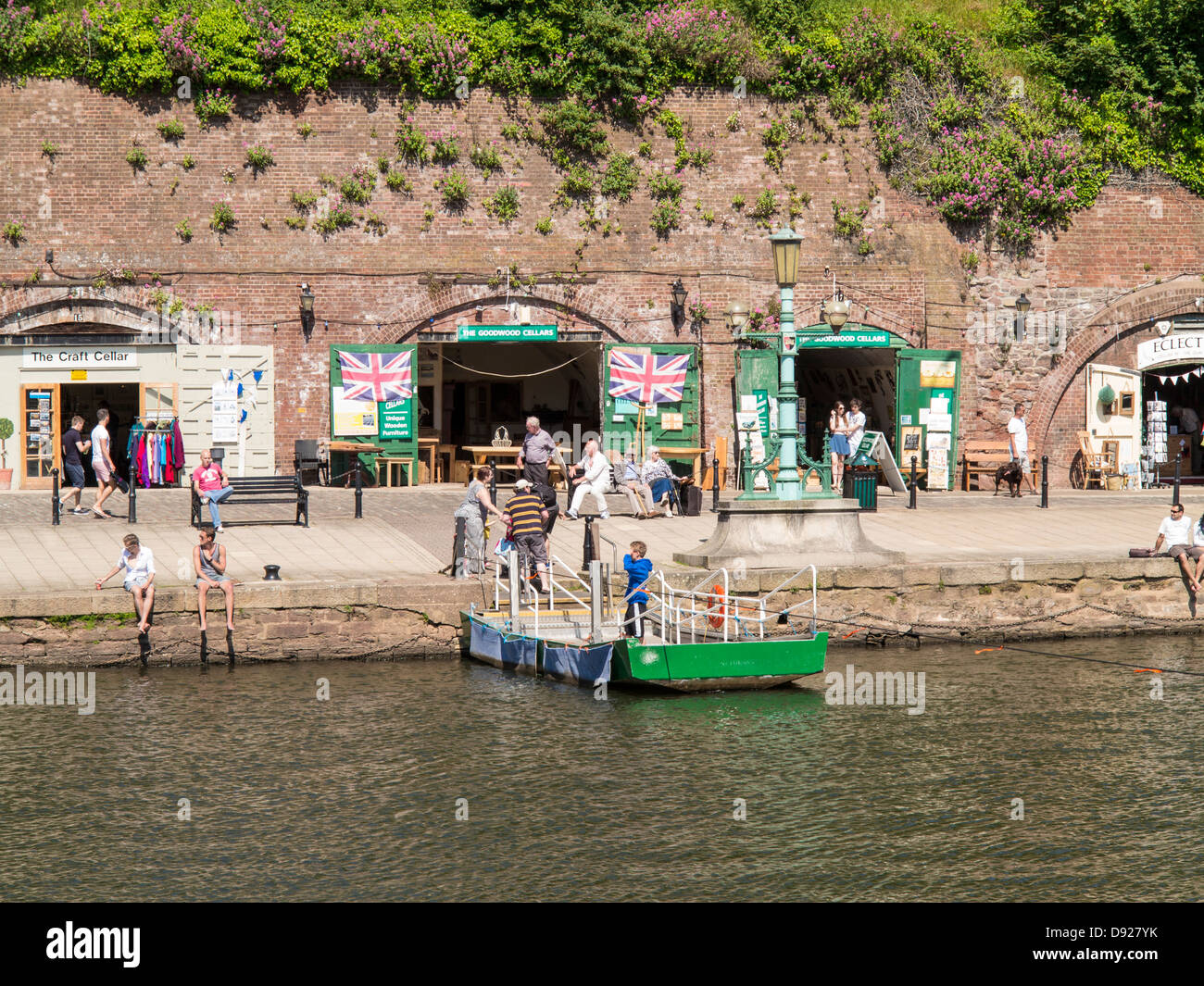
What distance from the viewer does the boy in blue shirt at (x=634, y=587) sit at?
54.4 feet

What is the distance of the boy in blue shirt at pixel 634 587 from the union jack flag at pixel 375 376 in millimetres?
11101

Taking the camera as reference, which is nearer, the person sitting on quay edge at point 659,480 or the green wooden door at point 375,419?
the person sitting on quay edge at point 659,480

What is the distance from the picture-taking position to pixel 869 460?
1050 inches

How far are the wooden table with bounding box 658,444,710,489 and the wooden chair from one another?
24.3 feet

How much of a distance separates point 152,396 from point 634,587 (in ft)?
42.6

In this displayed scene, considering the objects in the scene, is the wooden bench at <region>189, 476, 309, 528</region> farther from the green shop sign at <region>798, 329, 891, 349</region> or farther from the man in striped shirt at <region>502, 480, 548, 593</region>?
the green shop sign at <region>798, 329, 891, 349</region>

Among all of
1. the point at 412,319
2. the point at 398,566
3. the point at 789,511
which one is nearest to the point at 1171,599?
the point at 789,511

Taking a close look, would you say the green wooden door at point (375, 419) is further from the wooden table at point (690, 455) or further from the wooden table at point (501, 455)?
the wooden table at point (690, 455)

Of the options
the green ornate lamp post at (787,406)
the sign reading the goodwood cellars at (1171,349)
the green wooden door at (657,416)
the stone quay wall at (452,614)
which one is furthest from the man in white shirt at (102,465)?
the sign reading the goodwood cellars at (1171,349)

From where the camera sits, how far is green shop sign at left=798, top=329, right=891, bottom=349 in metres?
28.2

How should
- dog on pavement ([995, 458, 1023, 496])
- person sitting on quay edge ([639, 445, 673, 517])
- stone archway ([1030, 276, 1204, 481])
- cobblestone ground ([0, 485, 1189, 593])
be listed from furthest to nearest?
1. stone archway ([1030, 276, 1204, 481])
2. dog on pavement ([995, 458, 1023, 496])
3. person sitting on quay edge ([639, 445, 673, 517])
4. cobblestone ground ([0, 485, 1189, 593])

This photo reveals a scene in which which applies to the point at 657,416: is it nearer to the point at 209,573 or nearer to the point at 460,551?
the point at 460,551

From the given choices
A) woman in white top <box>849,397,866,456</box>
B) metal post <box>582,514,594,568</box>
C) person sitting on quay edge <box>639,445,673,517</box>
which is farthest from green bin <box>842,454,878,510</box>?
metal post <box>582,514,594,568</box>

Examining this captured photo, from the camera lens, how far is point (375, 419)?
2691 centimetres
